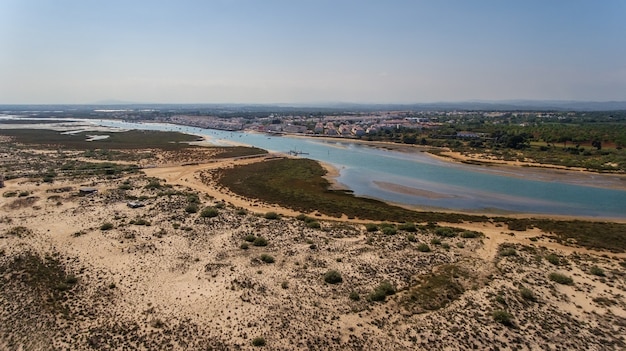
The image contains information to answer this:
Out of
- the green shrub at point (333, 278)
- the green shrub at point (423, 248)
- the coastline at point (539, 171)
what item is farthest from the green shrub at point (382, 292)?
the coastline at point (539, 171)

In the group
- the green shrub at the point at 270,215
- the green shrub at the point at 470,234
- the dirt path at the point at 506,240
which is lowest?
the dirt path at the point at 506,240

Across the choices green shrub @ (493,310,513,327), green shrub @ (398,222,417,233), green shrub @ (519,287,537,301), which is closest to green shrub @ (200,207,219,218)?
green shrub @ (398,222,417,233)

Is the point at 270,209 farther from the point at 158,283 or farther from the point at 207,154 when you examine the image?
the point at 207,154

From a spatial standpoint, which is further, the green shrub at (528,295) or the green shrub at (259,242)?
the green shrub at (259,242)

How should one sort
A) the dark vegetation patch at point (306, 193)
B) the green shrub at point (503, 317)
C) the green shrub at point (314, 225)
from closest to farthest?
the green shrub at point (503, 317), the green shrub at point (314, 225), the dark vegetation patch at point (306, 193)

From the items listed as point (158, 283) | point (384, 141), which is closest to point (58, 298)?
point (158, 283)

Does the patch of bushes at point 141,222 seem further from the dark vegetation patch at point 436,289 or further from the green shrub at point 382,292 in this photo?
the dark vegetation patch at point 436,289

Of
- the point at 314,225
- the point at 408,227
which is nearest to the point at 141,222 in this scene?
the point at 314,225
